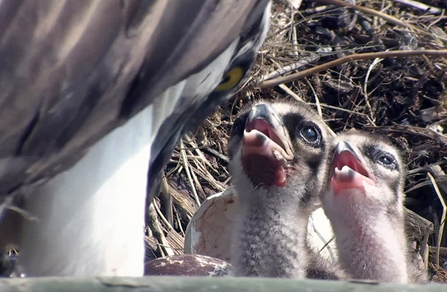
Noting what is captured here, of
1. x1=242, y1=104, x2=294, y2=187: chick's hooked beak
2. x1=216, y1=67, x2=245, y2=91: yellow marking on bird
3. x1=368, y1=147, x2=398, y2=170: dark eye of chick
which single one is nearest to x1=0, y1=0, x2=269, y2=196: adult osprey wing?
x1=216, y1=67, x2=245, y2=91: yellow marking on bird

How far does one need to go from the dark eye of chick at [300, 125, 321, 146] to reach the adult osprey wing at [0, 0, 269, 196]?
73 cm

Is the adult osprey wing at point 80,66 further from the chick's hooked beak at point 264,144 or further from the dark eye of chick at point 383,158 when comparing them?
the dark eye of chick at point 383,158

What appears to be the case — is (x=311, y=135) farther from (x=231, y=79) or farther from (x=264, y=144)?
(x=231, y=79)

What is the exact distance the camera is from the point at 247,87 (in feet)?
8.58

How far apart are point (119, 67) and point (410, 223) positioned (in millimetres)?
1446

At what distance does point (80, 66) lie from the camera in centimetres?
109

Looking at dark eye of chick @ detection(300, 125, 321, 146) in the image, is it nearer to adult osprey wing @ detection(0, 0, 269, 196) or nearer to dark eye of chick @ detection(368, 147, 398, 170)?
dark eye of chick @ detection(368, 147, 398, 170)

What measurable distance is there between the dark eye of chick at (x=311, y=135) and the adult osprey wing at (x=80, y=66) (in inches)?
28.7

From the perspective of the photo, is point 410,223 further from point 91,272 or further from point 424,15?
point 91,272

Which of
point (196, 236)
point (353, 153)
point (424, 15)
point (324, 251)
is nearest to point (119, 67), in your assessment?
point (353, 153)

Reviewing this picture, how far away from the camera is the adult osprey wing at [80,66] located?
41.4 inches

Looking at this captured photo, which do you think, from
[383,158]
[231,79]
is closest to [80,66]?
[231,79]

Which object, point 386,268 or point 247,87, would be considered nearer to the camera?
point 386,268

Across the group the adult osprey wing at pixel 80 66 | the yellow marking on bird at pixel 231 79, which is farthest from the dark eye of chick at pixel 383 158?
the adult osprey wing at pixel 80 66
